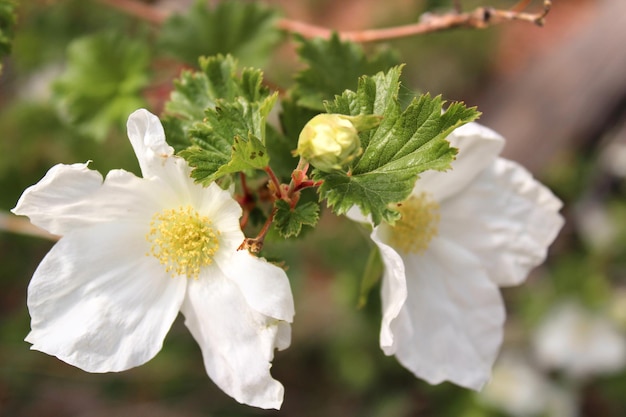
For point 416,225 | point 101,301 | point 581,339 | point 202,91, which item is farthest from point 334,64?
point 581,339

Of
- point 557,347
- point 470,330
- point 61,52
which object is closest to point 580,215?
point 557,347

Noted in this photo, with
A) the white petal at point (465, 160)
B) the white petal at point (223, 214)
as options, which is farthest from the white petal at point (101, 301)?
the white petal at point (465, 160)

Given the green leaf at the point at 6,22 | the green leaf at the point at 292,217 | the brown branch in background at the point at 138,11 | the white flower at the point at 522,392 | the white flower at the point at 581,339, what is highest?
the green leaf at the point at 6,22

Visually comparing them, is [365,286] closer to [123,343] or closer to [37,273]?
[123,343]

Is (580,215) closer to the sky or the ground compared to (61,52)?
closer to the ground

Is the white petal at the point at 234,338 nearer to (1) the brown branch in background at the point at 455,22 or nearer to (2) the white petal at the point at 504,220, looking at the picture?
(2) the white petal at the point at 504,220

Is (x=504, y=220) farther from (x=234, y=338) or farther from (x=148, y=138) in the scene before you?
(x=148, y=138)
